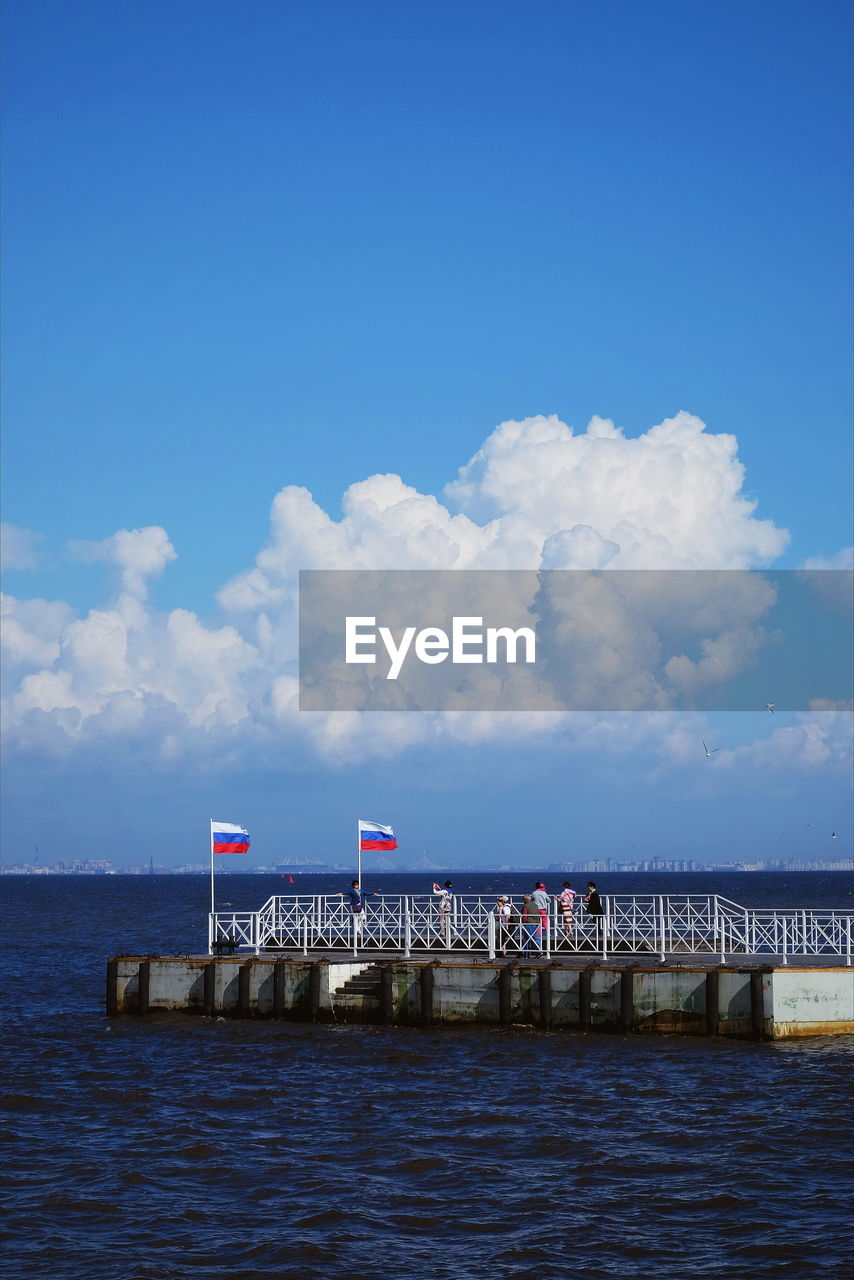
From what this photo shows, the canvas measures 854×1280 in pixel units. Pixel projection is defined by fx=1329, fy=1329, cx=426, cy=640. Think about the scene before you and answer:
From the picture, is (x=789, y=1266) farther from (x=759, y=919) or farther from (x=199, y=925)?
(x=199, y=925)

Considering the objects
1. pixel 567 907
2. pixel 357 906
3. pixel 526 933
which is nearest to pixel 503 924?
pixel 526 933

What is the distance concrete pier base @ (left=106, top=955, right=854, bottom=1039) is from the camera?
33.8m

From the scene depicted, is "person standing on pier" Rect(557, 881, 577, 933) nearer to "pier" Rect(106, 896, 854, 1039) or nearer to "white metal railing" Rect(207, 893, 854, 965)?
"white metal railing" Rect(207, 893, 854, 965)

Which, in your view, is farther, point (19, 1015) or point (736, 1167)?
point (19, 1015)

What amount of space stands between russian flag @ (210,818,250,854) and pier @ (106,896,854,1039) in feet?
7.91

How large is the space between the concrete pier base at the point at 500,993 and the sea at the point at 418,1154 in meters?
0.51

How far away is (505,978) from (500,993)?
0.46 m

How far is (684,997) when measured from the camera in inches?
1361

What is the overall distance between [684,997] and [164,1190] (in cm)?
1655

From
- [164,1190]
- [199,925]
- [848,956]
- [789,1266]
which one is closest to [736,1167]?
[789,1266]

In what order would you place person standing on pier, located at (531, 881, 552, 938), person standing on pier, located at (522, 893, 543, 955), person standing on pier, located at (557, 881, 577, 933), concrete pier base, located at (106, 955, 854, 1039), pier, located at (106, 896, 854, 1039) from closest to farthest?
concrete pier base, located at (106, 955, 854, 1039), pier, located at (106, 896, 854, 1039), person standing on pier, located at (522, 893, 543, 955), person standing on pier, located at (531, 881, 552, 938), person standing on pier, located at (557, 881, 577, 933)

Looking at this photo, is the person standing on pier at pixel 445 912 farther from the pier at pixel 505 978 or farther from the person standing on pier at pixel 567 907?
the person standing on pier at pixel 567 907

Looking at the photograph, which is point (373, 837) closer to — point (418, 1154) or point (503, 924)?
point (503, 924)

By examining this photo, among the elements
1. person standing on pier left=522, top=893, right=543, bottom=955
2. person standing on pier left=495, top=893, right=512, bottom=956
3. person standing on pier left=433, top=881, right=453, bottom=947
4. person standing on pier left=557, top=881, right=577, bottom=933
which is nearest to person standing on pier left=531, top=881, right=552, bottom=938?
person standing on pier left=522, top=893, right=543, bottom=955
